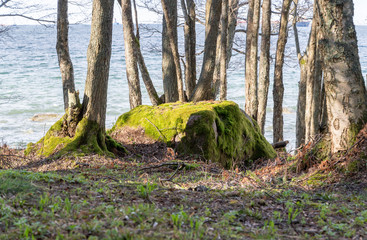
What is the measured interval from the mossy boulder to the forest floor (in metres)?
2.43

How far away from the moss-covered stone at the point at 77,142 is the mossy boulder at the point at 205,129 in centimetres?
159

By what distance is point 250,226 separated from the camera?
346 cm

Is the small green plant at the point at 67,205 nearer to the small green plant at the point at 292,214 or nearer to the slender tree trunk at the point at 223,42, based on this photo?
the small green plant at the point at 292,214

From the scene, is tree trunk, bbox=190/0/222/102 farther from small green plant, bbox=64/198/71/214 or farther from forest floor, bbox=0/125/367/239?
small green plant, bbox=64/198/71/214

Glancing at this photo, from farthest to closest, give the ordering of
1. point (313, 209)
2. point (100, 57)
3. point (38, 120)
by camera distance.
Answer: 1. point (38, 120)
2. point (100, 57)
3. point (313, 209)

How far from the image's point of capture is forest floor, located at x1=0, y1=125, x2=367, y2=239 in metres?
3.10

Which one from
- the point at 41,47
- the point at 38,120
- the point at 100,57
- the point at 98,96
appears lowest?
the point at 38,120

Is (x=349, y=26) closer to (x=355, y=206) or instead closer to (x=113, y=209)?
(x=355, y=206)

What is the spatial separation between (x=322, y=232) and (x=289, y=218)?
0.36 m

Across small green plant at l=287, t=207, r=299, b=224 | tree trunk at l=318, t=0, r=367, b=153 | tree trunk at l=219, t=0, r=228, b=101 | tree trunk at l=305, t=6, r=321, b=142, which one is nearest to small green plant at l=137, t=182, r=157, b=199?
small green plant at l=287, t=207, r=299, b=224

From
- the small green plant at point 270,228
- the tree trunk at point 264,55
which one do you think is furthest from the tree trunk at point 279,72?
the small green plant at point 270,228

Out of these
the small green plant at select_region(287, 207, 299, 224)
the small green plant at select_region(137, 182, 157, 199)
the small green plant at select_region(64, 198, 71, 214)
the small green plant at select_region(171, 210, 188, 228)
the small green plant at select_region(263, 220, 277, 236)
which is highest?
the small green plant at select_region(64, 198, 71, 214)

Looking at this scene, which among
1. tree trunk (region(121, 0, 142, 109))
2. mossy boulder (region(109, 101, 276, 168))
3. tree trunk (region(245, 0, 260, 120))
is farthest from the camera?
tree trunk (region(245, 0, 260, 120))

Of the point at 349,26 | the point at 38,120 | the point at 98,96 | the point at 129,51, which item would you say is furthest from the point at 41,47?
the point at 349,26
